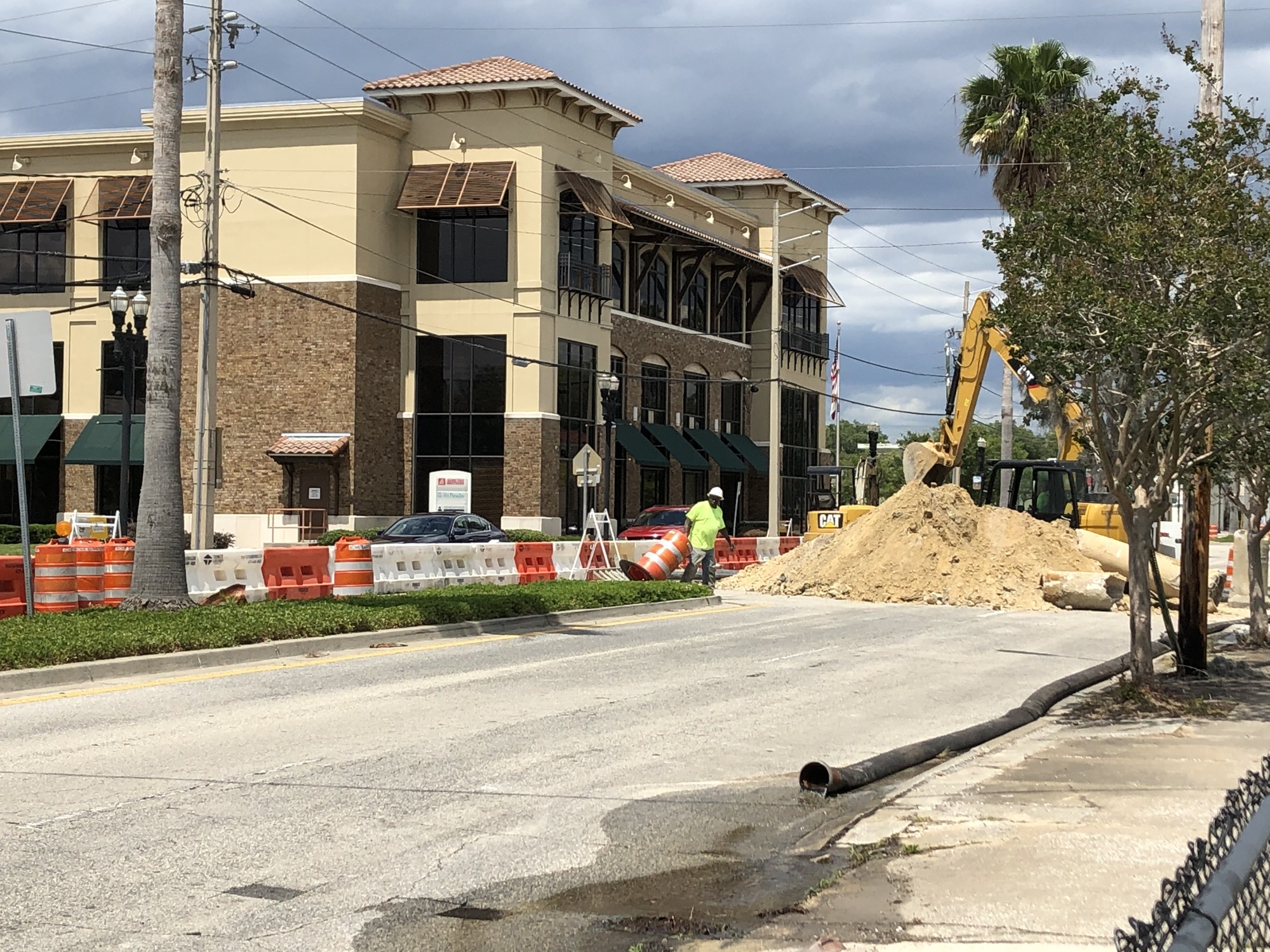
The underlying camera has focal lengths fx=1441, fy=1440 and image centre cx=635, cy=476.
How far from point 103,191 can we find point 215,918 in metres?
44.2

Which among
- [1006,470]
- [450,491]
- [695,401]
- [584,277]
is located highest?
[584,277]

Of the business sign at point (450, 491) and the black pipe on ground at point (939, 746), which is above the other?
the business sign at point (450, 491)

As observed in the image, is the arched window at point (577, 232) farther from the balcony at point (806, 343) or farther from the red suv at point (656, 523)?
the balcony at point (806, 343)

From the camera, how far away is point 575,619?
21844 mm

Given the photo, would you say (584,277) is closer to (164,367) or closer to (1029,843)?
(164,367)

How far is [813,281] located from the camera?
60812 millimetres

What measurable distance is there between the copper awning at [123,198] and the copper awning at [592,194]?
1281 cm

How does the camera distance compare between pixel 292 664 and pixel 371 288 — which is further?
pixel 371 288

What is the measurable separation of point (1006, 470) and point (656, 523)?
37.6 feet

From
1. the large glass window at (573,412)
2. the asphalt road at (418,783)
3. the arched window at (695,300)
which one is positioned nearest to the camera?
the asphalt road at (418,783)

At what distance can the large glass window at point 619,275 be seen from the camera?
50906 mm

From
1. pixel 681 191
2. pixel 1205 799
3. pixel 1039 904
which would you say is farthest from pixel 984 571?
pixel 681 191

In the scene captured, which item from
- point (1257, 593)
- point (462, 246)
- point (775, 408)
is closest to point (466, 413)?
point (462, 246)

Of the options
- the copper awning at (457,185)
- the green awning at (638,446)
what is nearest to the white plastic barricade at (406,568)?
the copper awning at (457,185)
